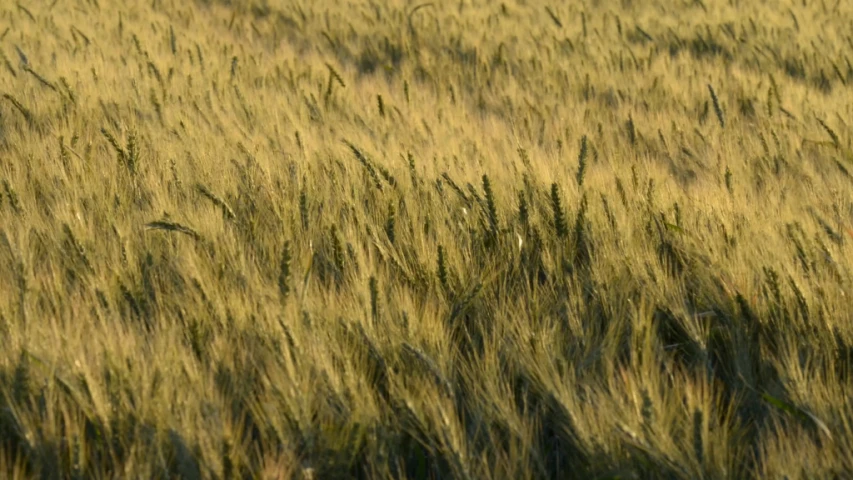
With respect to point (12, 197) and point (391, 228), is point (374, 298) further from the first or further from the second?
point (12, 197)

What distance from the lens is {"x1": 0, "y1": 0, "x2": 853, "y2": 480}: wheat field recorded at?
49.1 inches

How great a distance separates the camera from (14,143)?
2580 mm

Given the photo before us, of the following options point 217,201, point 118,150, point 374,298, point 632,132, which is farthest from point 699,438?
point 632,132

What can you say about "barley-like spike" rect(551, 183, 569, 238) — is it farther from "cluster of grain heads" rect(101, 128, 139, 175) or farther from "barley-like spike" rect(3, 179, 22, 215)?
"barley-like spike" rect(3, 179, 22, 215)

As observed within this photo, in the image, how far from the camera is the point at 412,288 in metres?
1.75

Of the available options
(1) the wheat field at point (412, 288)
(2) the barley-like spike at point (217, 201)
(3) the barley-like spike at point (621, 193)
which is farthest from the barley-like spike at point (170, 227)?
(3) the barley-like spike at point (621, 193)

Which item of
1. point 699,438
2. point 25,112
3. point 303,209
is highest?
point 25,112

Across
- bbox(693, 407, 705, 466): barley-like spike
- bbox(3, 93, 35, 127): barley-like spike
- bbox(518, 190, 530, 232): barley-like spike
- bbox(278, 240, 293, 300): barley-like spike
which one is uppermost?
bbox(3, 93, 35, 127): barley-like spike

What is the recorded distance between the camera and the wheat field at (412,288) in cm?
125

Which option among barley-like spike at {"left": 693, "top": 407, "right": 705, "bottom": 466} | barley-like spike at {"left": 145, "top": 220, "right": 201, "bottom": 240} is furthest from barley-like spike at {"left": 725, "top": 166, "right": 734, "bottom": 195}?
barley-like spike at {"left": 145, "top": 220, "right": 201, "bottom": 240}

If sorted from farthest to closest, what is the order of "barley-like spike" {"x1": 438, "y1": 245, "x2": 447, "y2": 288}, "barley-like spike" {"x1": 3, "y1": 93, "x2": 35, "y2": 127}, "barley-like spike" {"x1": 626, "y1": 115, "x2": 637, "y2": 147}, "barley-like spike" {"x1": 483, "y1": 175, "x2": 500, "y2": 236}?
"barley-like spike" {"x1": 626, "y1": 115, "x2": 637, "y2": 147}
"barley-like spike" {"x1": 3, "y1": 93, "x2": 35, "y2": 127}
"barley-like spike" {"x1": 483, "y1": 175, "x2": 500, "y2": 236}
"barley-like spike" {"x1": 438, "y1": 245, "x2": 447, "y2": 288}

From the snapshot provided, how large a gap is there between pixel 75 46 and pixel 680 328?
12.2 ft

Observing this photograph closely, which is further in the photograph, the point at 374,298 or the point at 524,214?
the point at 524,214

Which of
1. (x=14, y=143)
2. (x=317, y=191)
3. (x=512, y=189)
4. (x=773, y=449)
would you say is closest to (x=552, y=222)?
(x=512, y=189)
